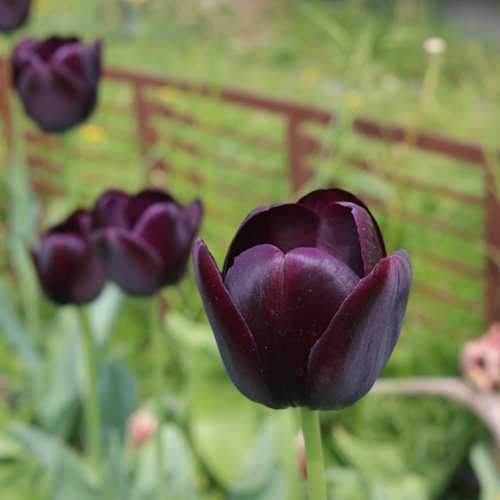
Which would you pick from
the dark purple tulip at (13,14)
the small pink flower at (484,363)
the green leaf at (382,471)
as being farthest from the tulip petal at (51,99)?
the small pink flower at (484,363)

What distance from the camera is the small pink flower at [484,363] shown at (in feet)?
3.92

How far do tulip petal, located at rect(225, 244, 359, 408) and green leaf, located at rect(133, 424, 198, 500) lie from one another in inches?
27.5

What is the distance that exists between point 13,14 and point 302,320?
116 cm

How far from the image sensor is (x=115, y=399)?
1184 mm

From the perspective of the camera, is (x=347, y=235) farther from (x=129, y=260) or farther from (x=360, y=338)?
(x=129, y=260)

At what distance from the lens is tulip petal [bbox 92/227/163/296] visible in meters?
0.76

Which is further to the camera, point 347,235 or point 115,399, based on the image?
point 115,399

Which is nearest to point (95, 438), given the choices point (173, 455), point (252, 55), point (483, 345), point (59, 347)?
point (173, 455)

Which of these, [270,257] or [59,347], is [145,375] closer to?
[59,347]

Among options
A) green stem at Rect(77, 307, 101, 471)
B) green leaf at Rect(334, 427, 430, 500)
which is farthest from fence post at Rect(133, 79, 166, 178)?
green stem at Rect(77, 307, 101, 471)

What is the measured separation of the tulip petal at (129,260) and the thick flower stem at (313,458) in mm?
406

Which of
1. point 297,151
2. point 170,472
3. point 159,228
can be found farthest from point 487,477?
point 297,151

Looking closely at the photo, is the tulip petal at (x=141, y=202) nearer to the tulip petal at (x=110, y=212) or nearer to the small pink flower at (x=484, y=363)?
the tulip petal at (x=110, y=212)

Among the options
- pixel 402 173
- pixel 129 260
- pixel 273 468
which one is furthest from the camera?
pixel 402 173
